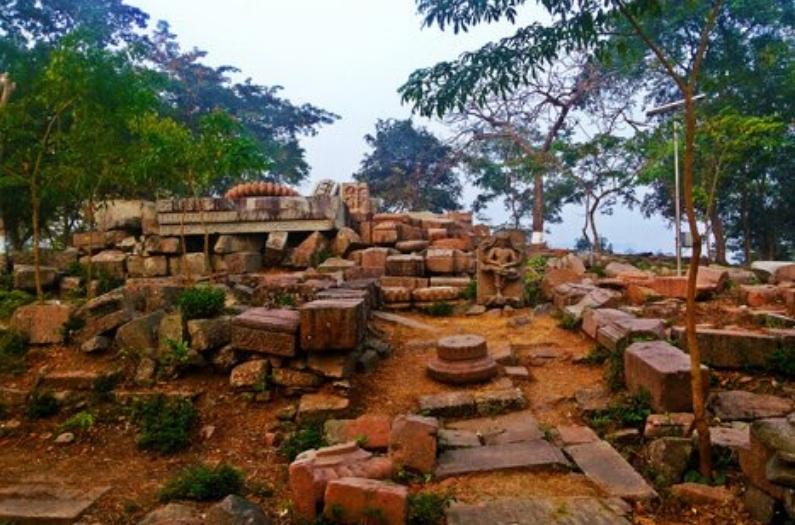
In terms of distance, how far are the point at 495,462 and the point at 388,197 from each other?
74.0ft

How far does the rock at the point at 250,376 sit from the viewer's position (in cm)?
552

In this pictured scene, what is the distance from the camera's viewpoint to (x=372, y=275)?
11156 millimetres

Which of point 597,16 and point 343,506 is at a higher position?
point 597,16

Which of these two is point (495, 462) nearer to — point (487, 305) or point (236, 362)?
point (236, 362)

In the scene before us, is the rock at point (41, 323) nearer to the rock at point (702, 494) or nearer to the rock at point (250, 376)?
the rock at point (250, 376)

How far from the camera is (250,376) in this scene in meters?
5.55

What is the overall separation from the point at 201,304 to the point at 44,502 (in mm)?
2758

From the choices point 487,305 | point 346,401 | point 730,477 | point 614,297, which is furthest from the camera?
point 487,305

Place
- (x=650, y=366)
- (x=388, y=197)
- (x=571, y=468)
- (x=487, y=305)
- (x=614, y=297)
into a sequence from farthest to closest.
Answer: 1. (x=388, y=197)
2. (x=487, y=305)
3. (x=614, y=297)
4. (x=650, y=366)
5. (x=571, y=468)

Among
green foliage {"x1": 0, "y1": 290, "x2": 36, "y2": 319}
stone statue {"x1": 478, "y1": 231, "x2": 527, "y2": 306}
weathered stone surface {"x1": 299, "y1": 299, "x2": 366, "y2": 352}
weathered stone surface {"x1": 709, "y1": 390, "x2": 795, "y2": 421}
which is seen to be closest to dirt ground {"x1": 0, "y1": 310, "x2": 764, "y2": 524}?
weathered stone surface {"x1": 299, "y1": 299, "x2": 366, "y2": 352}

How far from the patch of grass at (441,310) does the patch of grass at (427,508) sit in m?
6.34

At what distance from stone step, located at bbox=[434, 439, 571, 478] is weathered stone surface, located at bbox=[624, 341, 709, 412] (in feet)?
3.46

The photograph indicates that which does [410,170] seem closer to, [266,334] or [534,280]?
[534,280]

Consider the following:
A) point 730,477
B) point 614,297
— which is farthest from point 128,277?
point 730,477
